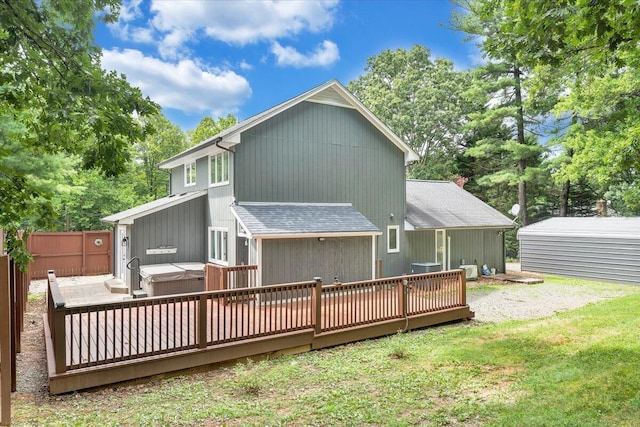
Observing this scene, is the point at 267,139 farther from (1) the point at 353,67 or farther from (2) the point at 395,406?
(1) the point at 353,67

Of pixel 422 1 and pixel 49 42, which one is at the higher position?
pixel 422 1

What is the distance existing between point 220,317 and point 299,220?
395 cm

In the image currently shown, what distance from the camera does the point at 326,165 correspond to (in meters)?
13.4

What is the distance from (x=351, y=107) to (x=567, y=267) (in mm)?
11943

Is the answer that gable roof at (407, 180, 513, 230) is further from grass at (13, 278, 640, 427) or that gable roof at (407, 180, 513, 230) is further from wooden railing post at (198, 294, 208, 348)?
wooden railing post at (198, 294, 208, 348)

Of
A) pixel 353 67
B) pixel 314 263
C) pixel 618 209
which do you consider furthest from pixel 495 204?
pixel 314 263

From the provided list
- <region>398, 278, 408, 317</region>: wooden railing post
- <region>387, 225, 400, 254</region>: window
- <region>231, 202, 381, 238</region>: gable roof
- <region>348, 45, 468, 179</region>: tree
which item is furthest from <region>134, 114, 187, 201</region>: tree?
<region>398, 278, 408, 317</region>: wooden railing post

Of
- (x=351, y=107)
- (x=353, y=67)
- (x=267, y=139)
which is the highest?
(x=353, y=67)

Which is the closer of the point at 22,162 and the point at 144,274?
the point at 144,274

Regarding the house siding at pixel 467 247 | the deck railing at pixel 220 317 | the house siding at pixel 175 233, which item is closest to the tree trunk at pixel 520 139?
the house siding at pixel 467 247

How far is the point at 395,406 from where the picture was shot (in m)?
4.74

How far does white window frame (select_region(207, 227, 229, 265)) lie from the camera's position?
41.2ft

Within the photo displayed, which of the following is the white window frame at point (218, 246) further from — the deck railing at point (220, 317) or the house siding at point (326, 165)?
the deck railing at point (220, 317)

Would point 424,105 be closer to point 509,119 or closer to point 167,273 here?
point 509,119
